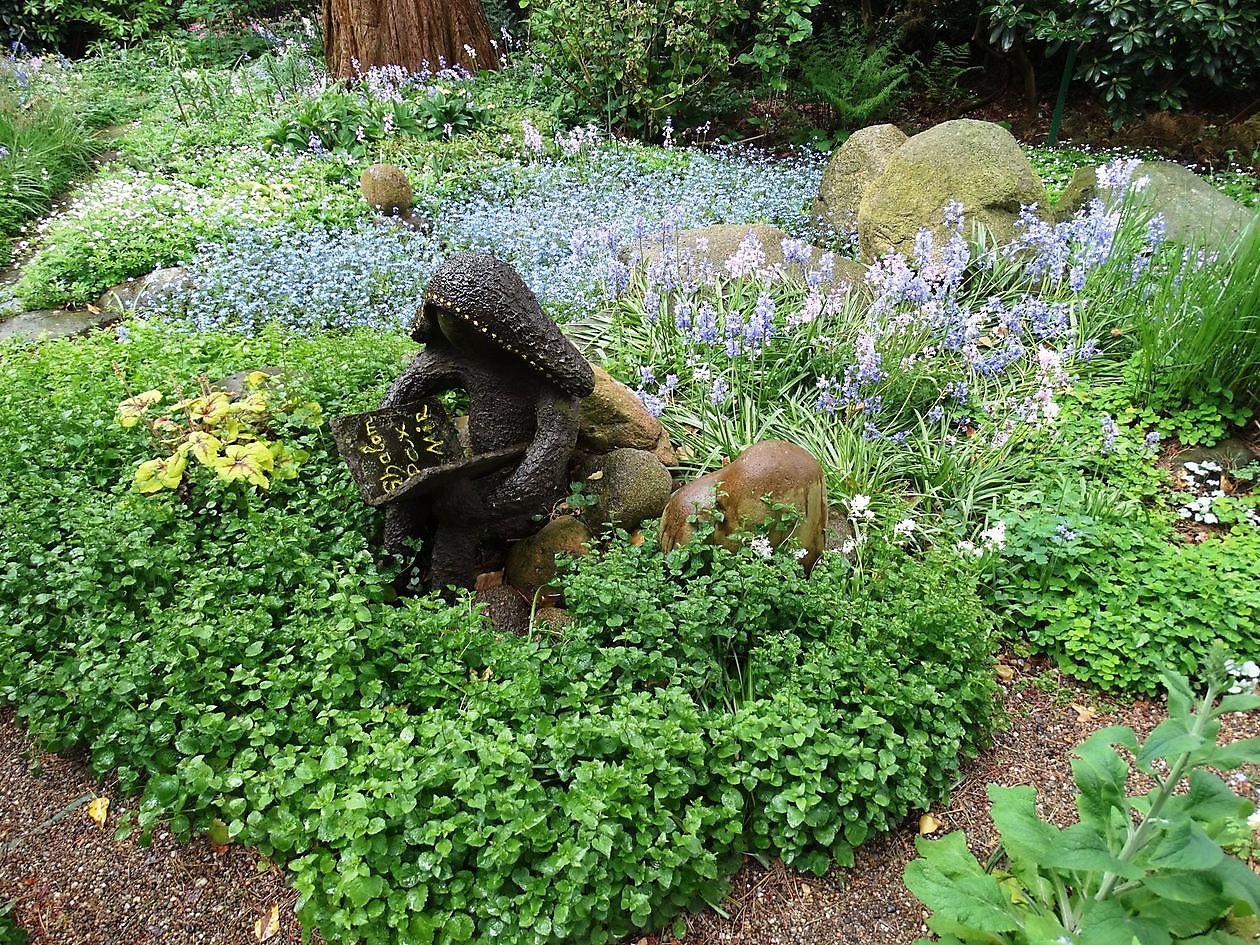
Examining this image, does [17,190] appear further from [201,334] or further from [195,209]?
[201,334]

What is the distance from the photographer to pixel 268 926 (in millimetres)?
2471

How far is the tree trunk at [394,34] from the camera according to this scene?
386 inches

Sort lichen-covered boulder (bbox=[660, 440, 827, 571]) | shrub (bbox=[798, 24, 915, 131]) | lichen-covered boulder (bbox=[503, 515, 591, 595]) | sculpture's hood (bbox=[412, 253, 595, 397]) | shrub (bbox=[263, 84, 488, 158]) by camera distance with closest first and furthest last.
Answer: sculpture's hood (bbox=[412, 253, 595, 397])
lichen-covered boulder (bbox=[660, 440, 827, 571])
lichen-covered boulder (bbox=[503, 515, 591, 595])
shrub (bbox=[263, 84, 488, 158])
shrub (bbox=[798, 24, 915, 131])

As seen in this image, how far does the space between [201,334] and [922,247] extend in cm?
437

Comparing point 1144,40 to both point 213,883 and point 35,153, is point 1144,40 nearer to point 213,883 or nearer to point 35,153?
point 213,883

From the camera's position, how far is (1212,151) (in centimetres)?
862

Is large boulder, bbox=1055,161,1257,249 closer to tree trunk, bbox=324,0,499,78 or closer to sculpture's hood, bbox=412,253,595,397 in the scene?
sculpture's hood, bbox=412,253,595,397

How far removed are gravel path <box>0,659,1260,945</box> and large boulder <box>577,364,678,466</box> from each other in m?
2.04

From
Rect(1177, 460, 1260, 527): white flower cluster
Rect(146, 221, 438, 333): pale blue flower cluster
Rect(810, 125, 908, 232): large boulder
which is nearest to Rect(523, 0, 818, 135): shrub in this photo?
Rect(810, 125, 908, 232): large boulder

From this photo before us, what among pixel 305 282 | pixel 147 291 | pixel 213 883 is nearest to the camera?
pixel 213 883

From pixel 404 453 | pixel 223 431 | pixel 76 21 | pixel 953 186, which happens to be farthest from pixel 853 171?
pixel 76 21

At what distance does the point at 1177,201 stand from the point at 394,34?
8.69 metres

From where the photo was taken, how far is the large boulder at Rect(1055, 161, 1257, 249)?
5.88 meters

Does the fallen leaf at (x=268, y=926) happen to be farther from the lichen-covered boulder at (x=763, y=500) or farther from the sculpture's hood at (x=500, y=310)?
the sculpture's hood at (x=500, y=310)
